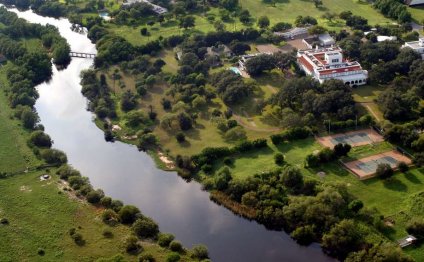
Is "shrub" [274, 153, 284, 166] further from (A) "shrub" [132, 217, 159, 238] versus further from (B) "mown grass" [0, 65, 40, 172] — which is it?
(B) "mown grass" [0, 65, 40, 172]

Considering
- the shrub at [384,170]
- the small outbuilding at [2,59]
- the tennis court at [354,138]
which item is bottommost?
the small outbuilding at [2,59]

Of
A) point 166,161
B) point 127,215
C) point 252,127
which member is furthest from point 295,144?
point 127,215

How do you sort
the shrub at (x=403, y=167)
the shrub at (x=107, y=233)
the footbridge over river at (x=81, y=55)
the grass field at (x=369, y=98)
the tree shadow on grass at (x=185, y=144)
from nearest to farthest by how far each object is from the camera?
the shrub at (x=107, y=233) → the shrub at (x=403, y=167) → the tree shadow on grass at (x=185, y=144) → the grass field at (x=369, y=98) → the footbridge over river at (x=81, y=55)

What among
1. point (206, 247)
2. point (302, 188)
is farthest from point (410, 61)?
point (206, 247)

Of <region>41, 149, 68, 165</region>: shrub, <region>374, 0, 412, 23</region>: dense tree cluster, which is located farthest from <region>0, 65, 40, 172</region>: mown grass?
<region>374, 0, 412, 23</region>: dense tree cluster

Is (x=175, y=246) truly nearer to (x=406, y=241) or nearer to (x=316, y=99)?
(x=406, y=241)

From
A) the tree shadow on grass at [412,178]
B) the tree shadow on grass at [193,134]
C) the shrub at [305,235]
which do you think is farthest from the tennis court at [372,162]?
the tree shadow on grass at [193,134]

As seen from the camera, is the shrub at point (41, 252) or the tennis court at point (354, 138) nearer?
the shrub at point (41, 252)

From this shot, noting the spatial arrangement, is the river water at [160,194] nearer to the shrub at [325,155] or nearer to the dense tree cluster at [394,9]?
the shrub at [325,155]
